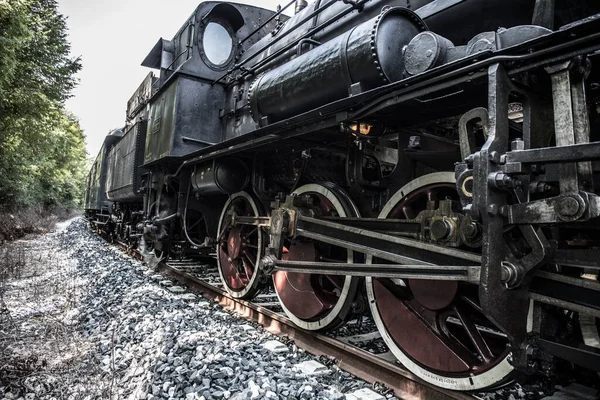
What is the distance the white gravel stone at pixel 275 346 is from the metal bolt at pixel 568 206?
7.18ft

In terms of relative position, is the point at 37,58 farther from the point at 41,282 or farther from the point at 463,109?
the point at 463,109

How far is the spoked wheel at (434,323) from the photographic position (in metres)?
2.19

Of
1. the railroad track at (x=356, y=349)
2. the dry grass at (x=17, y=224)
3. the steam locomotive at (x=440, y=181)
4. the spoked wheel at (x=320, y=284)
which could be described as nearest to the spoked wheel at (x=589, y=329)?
the steam locomotive at (x=440, y=181)

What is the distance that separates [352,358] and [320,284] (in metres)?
0.85

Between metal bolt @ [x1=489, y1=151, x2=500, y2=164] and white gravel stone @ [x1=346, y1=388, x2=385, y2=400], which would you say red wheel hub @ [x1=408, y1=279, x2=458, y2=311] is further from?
metal bolt @ [x1=489, y1=151, x2=500, y2=164]

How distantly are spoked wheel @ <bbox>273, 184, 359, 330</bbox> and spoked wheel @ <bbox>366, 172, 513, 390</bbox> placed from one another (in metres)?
0.33

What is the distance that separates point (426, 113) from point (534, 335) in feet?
4.44

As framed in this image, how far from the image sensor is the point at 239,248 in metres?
4.49

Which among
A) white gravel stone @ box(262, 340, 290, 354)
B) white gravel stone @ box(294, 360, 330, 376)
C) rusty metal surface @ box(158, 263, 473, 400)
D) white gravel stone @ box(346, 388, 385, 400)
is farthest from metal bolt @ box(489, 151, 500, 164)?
white gravel stone @ box(262, 340, 290, 354)

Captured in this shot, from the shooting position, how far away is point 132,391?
2.35 metres

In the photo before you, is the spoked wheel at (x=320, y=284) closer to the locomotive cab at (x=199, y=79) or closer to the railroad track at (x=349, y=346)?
the railroad track at (x=349, y=346)

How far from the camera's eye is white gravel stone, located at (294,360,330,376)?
2622mm

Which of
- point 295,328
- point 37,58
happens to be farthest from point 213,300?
point 37,58

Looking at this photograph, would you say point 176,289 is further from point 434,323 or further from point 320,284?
point 434,323
